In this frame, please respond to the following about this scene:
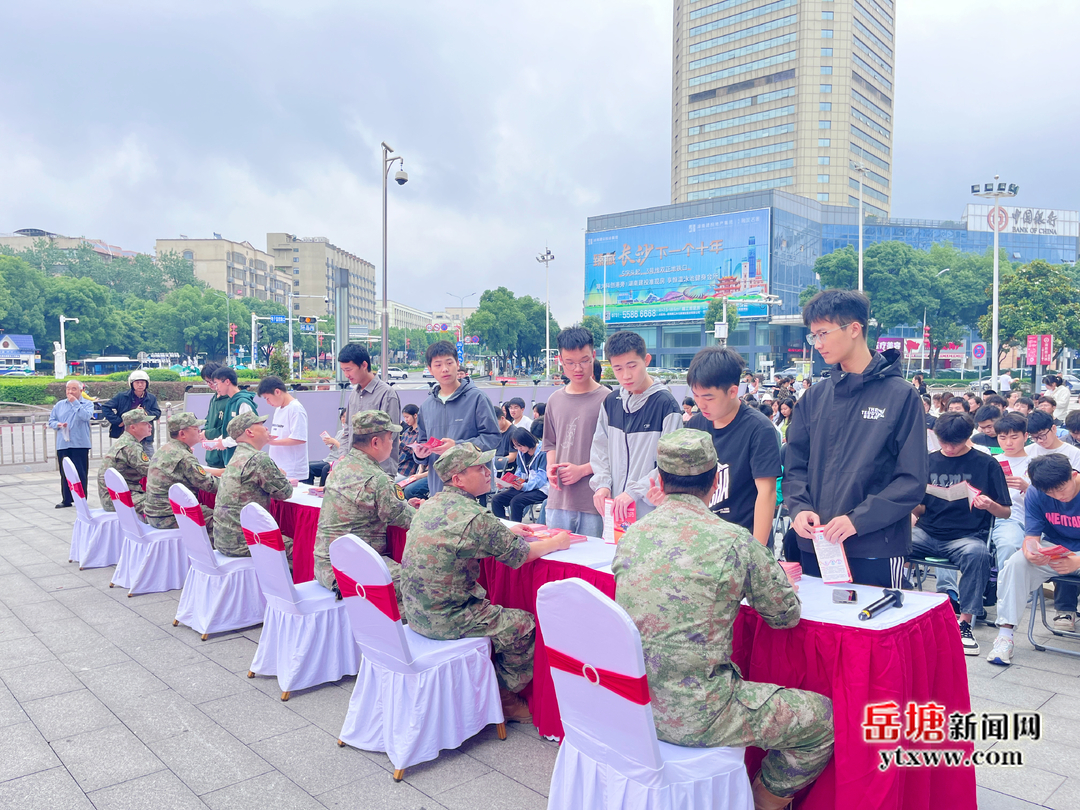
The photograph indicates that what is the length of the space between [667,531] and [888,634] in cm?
78

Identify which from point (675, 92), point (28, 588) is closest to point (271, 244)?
point (675, 92)

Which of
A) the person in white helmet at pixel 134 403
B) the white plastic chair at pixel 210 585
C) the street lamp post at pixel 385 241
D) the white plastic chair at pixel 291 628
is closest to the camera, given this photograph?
the white plastic chair at pixel 291 628

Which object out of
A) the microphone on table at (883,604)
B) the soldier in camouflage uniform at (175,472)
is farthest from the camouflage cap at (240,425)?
the microphone on table at (883,604)

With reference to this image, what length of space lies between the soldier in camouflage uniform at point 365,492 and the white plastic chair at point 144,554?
2574mm

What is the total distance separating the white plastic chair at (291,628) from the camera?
361cm

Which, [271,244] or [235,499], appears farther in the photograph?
[271,244]

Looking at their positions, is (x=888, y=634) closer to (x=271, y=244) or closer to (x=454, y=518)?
(x=454, y=518)

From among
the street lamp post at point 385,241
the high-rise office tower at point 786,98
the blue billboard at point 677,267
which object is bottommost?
the street lamp post at point 385,241

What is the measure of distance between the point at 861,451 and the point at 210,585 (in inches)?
166

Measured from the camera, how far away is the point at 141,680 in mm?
3818

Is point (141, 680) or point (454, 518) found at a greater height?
point (454, 518)

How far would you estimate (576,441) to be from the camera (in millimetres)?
3936

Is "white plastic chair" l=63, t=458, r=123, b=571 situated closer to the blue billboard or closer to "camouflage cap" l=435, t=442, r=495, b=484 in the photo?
"camouflage cap" l=435, t=442, r=495, b=484

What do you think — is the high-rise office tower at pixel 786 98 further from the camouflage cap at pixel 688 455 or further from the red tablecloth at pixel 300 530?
the camouflage cap at pixel 688 455
